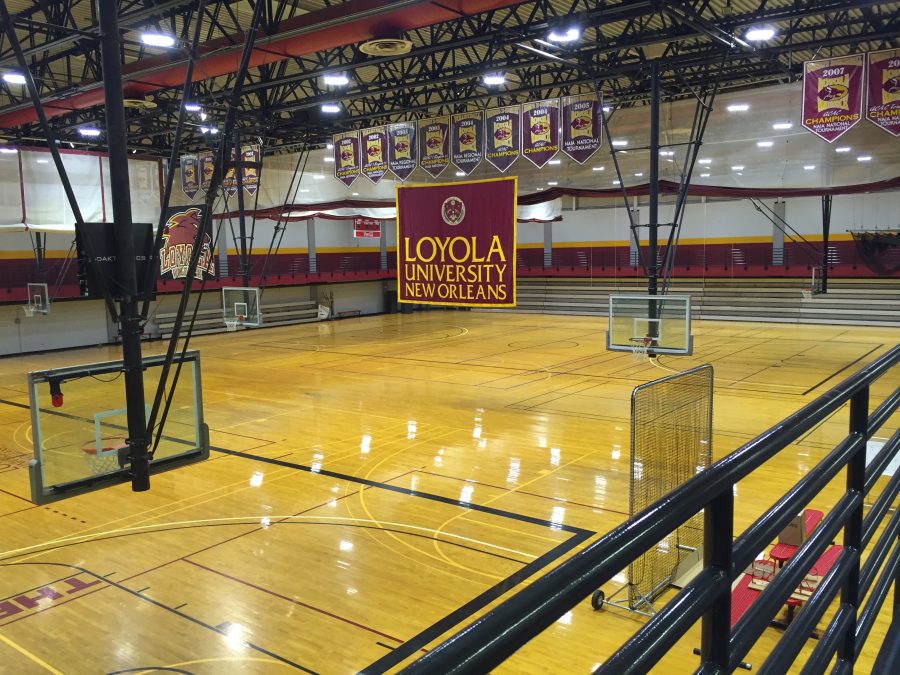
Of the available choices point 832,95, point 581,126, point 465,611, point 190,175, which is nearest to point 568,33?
point 581,126

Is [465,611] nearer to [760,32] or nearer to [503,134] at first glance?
[503,134]

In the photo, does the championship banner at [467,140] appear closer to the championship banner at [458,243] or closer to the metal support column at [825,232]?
the championship banner at [458,243]

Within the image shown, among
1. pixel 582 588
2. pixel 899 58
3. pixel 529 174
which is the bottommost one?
pixel 582 588

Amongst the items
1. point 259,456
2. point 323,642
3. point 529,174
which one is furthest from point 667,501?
point 529,174

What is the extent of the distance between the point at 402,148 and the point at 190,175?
7808 mm

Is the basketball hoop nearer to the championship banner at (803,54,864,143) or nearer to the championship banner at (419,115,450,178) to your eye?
the championship banner at (419,115,450,178)

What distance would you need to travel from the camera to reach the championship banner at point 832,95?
13195 millimetres

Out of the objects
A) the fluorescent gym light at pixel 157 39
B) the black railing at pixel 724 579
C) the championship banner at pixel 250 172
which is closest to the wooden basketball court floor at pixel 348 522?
the black railing at pixel 724 579

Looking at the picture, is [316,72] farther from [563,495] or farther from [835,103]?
[563,495]

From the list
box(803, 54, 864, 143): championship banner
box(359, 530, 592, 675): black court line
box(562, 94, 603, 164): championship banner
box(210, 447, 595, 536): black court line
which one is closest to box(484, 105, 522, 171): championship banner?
box(562, 94, 603, 164): championship banner

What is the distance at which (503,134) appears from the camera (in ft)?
53.5

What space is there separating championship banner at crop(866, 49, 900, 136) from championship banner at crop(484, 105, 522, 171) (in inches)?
256

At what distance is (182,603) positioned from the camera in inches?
259

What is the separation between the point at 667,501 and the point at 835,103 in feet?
47.7
